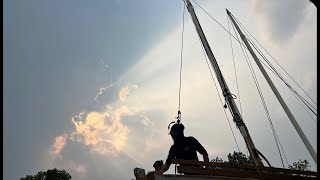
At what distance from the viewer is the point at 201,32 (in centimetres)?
1912

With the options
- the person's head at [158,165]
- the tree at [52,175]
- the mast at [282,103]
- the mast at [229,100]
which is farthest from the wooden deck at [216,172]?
the tree at [52,175]

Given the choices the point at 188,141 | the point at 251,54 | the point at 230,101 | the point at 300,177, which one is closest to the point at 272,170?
the point at 300,177

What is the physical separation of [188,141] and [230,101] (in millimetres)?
6084

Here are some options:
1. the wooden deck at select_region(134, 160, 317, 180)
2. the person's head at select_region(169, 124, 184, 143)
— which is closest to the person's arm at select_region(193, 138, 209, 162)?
the person's head at select_region(169, 124, 184, 143)

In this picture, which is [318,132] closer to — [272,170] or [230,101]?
[272,170]

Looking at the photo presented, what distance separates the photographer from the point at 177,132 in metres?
11.0

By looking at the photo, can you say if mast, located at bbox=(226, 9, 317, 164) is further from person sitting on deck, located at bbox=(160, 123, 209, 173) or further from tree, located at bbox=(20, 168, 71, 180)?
tree, located at bbox=(20, 168, 71, 180)

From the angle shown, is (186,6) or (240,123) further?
(186,6)

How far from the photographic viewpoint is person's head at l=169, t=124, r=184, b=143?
10852mm

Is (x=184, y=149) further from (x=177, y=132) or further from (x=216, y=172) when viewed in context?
(x=216, y=172)

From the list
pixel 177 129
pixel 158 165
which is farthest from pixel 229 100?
pixel 158 165

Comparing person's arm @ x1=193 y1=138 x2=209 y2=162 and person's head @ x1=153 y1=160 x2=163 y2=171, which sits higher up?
person's arm @ x1=193 y1=138 x2=209 y2=162

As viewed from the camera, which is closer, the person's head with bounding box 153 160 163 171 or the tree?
the person's head with bounding box 153 160 163 171

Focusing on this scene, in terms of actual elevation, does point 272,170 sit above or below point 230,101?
below
